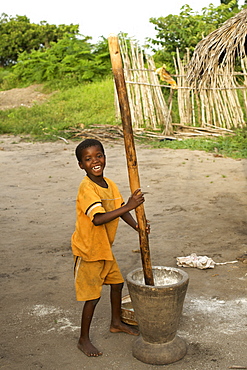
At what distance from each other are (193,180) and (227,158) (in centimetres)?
200

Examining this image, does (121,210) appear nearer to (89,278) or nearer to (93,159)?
(93,159)

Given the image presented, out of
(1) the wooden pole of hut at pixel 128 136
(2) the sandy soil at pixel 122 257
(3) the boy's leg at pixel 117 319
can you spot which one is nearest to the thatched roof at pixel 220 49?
(2) the sandy soil at pixel 122 257

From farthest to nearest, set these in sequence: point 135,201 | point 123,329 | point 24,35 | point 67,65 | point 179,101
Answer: point 24,35 → point 67,65 → point 179,101 → point 123,329 → point 135,201

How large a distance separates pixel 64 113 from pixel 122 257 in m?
11.0

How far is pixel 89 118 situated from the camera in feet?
44.7

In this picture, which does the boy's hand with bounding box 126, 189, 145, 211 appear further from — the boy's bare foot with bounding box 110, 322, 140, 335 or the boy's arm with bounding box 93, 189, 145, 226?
the boy's bare foot with bounding box 110, 322, 140, 335

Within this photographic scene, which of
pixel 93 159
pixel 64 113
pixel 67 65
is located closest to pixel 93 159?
pixel 93 159

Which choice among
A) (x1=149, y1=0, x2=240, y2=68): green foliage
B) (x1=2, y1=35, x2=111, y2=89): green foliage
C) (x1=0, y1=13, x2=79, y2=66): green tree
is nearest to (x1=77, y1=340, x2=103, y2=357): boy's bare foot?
(x1=149, y1=0, x2=240, y2=68): green foliage

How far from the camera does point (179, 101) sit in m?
11.3

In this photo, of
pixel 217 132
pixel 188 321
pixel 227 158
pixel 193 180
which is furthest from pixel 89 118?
pixel 188 321

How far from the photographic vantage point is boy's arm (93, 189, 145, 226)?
229cm

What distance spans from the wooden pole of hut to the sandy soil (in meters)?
0.58

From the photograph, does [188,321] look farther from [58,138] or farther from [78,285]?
[58,138]

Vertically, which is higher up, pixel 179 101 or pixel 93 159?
pixel 93 159
